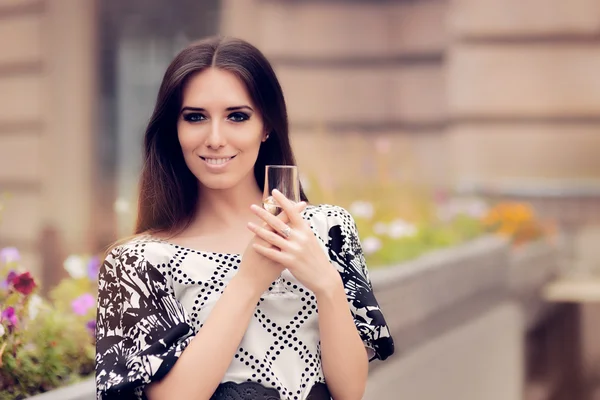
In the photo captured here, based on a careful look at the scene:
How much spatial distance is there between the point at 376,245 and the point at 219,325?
3.92 m

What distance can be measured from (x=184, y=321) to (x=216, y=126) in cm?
43

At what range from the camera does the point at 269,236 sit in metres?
2.16

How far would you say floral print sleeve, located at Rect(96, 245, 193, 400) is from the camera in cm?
217

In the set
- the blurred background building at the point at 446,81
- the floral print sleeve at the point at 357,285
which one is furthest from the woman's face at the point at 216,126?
the blurred background building at the point at 446,81

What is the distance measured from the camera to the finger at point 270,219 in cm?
215

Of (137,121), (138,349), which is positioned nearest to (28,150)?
(137,121)

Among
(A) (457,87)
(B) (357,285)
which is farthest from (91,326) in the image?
(A) (457,87)

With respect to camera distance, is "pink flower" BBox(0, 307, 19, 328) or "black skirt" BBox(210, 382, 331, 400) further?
"pink flower" BBox(0, 307, 19, 328)

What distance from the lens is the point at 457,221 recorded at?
895 cm

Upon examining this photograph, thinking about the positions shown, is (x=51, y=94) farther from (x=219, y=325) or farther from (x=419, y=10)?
(x=219, y=325)

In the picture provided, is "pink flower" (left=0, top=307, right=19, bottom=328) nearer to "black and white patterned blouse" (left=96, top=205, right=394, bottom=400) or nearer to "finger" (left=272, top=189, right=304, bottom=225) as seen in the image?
"black and white patterned blouse" (left=96, top=205, right=394, bottom=400)

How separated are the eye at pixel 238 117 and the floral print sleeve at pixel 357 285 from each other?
0.33 meters

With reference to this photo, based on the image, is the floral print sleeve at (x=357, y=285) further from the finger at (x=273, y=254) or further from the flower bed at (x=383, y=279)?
the flower bed at (x=383, y=279)

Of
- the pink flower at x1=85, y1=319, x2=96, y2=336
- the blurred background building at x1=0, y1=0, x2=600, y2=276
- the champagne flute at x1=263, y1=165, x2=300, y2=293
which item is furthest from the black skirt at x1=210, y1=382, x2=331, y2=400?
the blurred background building at x1=0, y1=0, x2=600, y2=276
